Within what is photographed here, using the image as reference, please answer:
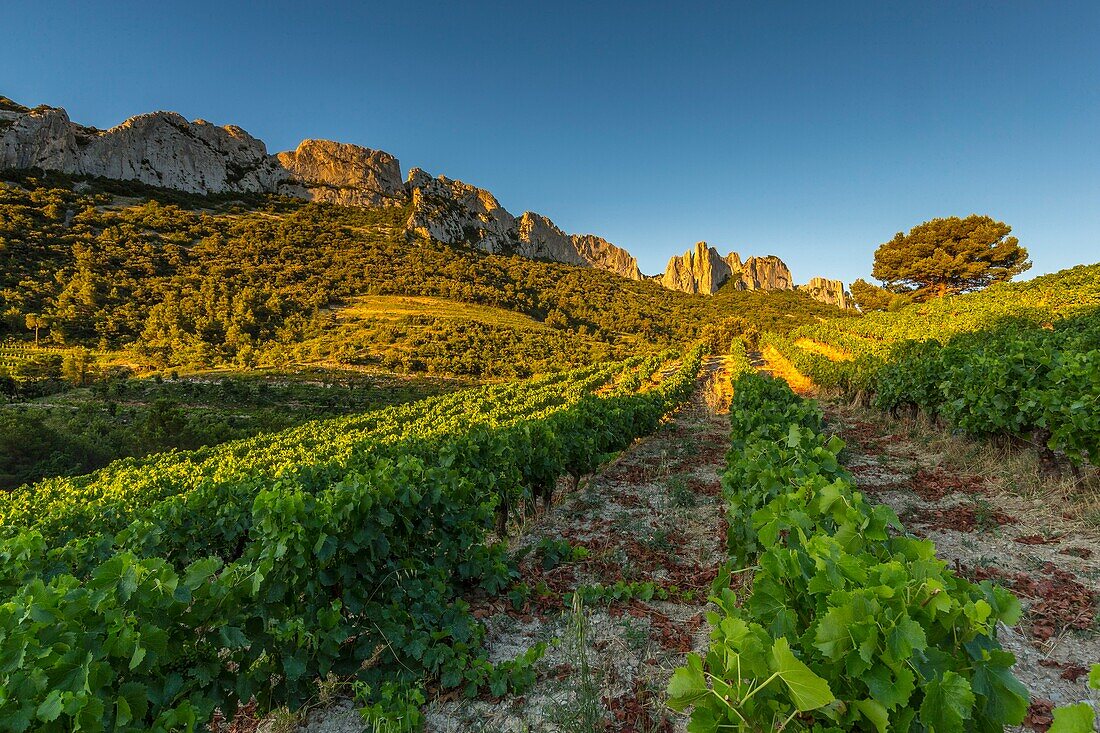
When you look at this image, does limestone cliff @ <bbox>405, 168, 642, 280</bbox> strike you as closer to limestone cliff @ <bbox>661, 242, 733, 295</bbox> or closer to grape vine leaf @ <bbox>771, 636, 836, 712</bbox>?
limestone cliff @ <bbox>661, 242, 733, 295</bbox>

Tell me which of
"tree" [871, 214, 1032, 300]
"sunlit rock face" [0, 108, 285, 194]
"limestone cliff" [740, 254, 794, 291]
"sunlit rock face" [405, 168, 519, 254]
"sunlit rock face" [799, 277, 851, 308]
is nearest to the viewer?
"tree" [871, 214, 1032, 300]

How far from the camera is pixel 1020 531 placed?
220 inches

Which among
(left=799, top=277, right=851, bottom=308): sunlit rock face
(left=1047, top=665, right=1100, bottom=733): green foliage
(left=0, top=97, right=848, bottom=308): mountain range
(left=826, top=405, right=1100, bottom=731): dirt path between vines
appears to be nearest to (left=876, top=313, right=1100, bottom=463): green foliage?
(left=826, top=405, right=1100, bottom=731): dirt path between vines

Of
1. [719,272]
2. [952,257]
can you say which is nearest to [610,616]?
[952,257]

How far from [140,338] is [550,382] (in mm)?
44053

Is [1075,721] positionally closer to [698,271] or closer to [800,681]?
[800,681]

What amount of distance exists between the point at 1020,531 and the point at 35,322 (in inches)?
2555

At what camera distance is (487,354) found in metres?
51.8

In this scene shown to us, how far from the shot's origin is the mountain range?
7531cm

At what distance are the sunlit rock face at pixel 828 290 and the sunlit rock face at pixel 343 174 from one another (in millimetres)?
133699

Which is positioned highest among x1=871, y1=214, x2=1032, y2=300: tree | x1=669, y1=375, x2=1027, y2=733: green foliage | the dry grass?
x1=871, y1=214, x2=1032, y2=300: tree

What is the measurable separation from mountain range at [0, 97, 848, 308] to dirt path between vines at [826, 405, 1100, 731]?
8601 cm

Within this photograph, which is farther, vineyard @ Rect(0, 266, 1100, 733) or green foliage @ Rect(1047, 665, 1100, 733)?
vineyard @ Rect(0, 266, 1100, 733)

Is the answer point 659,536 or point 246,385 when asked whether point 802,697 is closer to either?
point 659,536
